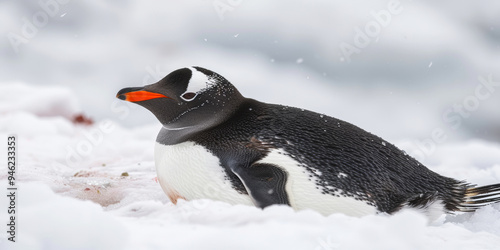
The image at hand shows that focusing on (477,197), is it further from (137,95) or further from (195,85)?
(137,95)

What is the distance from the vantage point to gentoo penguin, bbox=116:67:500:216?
5.49ft

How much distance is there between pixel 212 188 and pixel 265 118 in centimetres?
31

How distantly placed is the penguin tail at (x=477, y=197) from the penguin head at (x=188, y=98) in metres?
0.91

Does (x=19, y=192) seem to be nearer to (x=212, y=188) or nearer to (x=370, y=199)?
(x=212, y=188)

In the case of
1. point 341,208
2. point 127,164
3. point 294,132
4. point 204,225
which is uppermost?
point 294,132

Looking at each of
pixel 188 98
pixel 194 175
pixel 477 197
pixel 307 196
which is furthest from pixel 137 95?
pixel 477 197

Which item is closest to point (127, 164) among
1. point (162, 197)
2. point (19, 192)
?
point (162, 197)

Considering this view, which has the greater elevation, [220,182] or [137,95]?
[137,95]

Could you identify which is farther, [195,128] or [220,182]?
[195,128]

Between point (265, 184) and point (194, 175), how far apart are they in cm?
27

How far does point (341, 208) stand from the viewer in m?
1.68

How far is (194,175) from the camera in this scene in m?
1.77

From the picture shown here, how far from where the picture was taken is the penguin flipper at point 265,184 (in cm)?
162

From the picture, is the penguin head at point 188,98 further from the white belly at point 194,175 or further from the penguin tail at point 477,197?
the penguin tail at point 477,197
